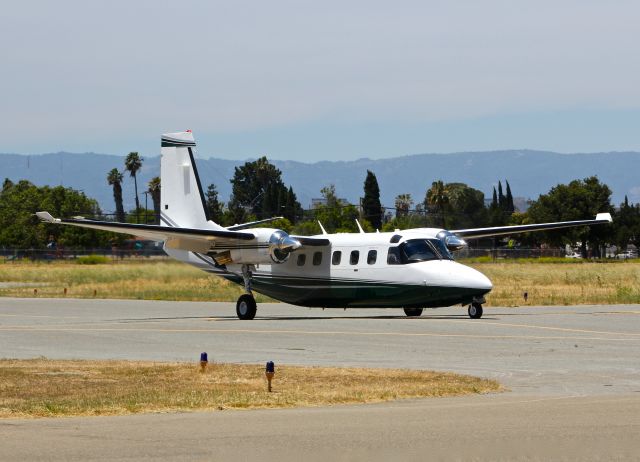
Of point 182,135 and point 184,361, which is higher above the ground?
point 182,135

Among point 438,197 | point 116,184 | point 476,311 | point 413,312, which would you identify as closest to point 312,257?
point 413,312

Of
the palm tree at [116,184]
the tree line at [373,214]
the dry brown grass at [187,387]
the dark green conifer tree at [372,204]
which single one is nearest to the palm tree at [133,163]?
the palm tree at [116,184]

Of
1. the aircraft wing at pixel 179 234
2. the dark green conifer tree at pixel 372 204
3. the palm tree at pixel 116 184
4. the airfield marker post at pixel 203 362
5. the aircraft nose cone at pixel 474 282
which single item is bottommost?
the airfield marker post at pixel 203 362

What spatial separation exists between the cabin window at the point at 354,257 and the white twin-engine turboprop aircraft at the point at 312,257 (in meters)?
0.03

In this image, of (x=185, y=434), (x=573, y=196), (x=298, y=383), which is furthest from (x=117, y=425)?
(x=573, y=196)

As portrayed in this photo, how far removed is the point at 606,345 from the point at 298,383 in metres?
9.04

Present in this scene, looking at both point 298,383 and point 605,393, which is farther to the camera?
point 298,383

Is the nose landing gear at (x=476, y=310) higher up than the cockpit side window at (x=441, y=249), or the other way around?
the cockpit side window at (x=441, y=249)

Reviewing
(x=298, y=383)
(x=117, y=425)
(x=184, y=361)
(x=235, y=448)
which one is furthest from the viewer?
(x=184, y=361)

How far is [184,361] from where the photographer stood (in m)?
22.2

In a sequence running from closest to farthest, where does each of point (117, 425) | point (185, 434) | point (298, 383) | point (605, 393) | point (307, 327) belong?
point (185, 434) < point (117, 425) < point (605, 393) < point (298, 383) < point (307, 327)

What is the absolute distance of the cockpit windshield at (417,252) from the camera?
112ft

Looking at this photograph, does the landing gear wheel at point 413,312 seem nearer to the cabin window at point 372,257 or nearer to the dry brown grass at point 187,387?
the cabin window at point 372,257

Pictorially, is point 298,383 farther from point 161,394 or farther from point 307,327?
point 307,327
